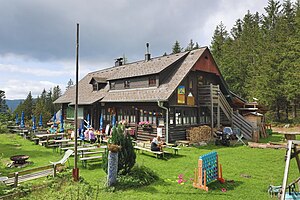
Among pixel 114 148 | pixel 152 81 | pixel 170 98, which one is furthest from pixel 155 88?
pixel 114 148

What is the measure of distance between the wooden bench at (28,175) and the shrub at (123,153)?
2053mm

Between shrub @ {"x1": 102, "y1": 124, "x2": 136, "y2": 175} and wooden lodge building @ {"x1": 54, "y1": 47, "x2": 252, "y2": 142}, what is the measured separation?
22.5 feet

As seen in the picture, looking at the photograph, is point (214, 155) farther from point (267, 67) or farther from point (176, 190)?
point (267, 67)

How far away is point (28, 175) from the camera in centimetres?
756

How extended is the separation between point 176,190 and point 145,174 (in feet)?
4.72

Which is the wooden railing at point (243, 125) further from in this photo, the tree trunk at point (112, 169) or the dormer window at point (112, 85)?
the tree trunk at point (112, 169)

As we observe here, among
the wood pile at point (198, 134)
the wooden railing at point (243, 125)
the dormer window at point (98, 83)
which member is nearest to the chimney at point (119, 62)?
the dormer window at point (98, 83)

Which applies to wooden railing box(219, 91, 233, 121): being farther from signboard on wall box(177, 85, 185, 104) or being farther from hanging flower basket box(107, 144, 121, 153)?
hanging flower basket box(107, 144, 121, 153)

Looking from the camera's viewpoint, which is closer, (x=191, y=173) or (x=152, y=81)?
(x=191, y=173)

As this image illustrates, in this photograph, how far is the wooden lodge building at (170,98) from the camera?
1602 cm

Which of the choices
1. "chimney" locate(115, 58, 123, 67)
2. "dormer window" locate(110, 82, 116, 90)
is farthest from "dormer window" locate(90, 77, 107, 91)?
"chimney" locate(115, 58, 123, 67)

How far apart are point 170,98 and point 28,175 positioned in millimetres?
10213

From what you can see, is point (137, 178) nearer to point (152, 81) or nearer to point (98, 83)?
point (152, 81)

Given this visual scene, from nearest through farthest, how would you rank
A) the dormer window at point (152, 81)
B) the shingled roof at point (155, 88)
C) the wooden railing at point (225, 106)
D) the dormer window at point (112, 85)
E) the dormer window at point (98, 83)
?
the shingled roof at point (155, 88), the dormer window at point (152, 81), the wooden railing at point (225, 106), the dormer window at point (112, 85), the dormer window at point (98, 83)
